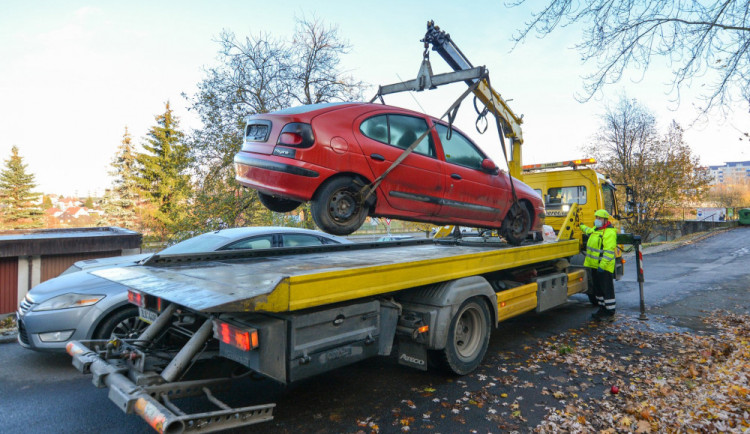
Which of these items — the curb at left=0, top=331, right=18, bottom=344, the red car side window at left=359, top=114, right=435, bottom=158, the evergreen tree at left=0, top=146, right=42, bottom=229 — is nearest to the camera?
the red car side window at left=359, top=114, right=435, bottom=158

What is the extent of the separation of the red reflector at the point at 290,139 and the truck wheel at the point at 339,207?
442mm

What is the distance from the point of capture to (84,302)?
4.27m

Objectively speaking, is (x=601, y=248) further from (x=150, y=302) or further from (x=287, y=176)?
(x=150, y=302)

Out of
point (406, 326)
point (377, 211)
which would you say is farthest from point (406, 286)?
point (377, 211)

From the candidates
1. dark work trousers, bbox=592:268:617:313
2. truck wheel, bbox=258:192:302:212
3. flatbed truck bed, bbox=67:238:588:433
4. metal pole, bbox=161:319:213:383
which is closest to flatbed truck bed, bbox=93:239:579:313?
flatbed truck bed, bbox=67:238:588:433

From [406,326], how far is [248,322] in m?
1.51

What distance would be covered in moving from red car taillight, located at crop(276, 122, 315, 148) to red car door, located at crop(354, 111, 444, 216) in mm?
511

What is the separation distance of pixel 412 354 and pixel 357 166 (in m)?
1.79

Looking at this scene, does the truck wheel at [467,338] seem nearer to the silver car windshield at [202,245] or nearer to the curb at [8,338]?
the silver car windshield at [202,245]

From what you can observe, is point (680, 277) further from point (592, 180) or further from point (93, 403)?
point (93, 403)

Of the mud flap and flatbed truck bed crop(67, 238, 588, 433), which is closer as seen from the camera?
flatbed truck bed crop(67, 238, 588, 433)

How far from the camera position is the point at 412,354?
374 cm

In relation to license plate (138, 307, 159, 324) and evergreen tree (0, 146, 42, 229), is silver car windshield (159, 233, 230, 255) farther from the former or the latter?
evergreen tree (0, 146, 42, 229)

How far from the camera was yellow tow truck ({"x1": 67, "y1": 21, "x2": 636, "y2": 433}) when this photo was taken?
2.50m
